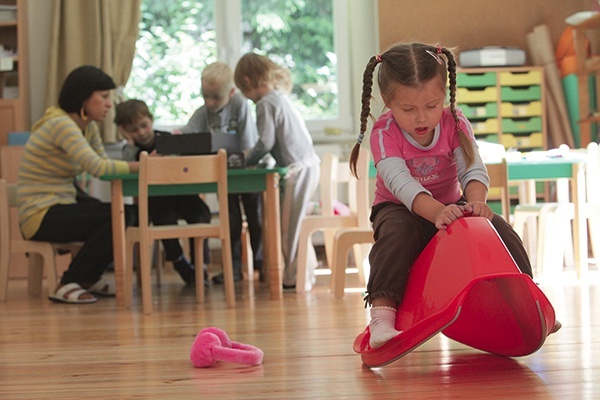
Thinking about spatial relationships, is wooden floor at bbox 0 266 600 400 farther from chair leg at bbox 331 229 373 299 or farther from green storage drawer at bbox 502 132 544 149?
green storage drawer at bbox 502 132 544 149

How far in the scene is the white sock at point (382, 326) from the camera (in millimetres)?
2141

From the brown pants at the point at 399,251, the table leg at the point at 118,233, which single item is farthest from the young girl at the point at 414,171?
the table leg at the point at 118,233

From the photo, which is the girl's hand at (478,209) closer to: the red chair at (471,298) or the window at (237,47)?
the red chair at (471,298)

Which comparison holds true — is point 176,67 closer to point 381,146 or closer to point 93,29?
point 93,29

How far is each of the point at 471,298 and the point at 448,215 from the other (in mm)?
229

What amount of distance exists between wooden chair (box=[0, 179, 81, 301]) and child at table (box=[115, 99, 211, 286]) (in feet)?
1.51

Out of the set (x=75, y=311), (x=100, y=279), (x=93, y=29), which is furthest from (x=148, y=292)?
(x=93, y=29)

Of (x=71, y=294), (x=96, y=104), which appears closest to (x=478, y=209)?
(x=71, y=294)

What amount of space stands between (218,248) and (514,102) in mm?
2314

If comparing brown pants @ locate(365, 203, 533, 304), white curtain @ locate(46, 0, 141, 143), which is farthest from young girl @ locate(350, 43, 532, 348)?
white curtain @ locate(46, 0, 141, 143)

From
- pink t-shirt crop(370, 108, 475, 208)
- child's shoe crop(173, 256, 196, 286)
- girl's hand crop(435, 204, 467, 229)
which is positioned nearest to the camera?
girl's hand crop(435, 204, 467, 229)

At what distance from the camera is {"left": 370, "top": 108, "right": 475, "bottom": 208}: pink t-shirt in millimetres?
2348

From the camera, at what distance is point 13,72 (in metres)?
6.30

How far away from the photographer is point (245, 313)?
11.9 feet
